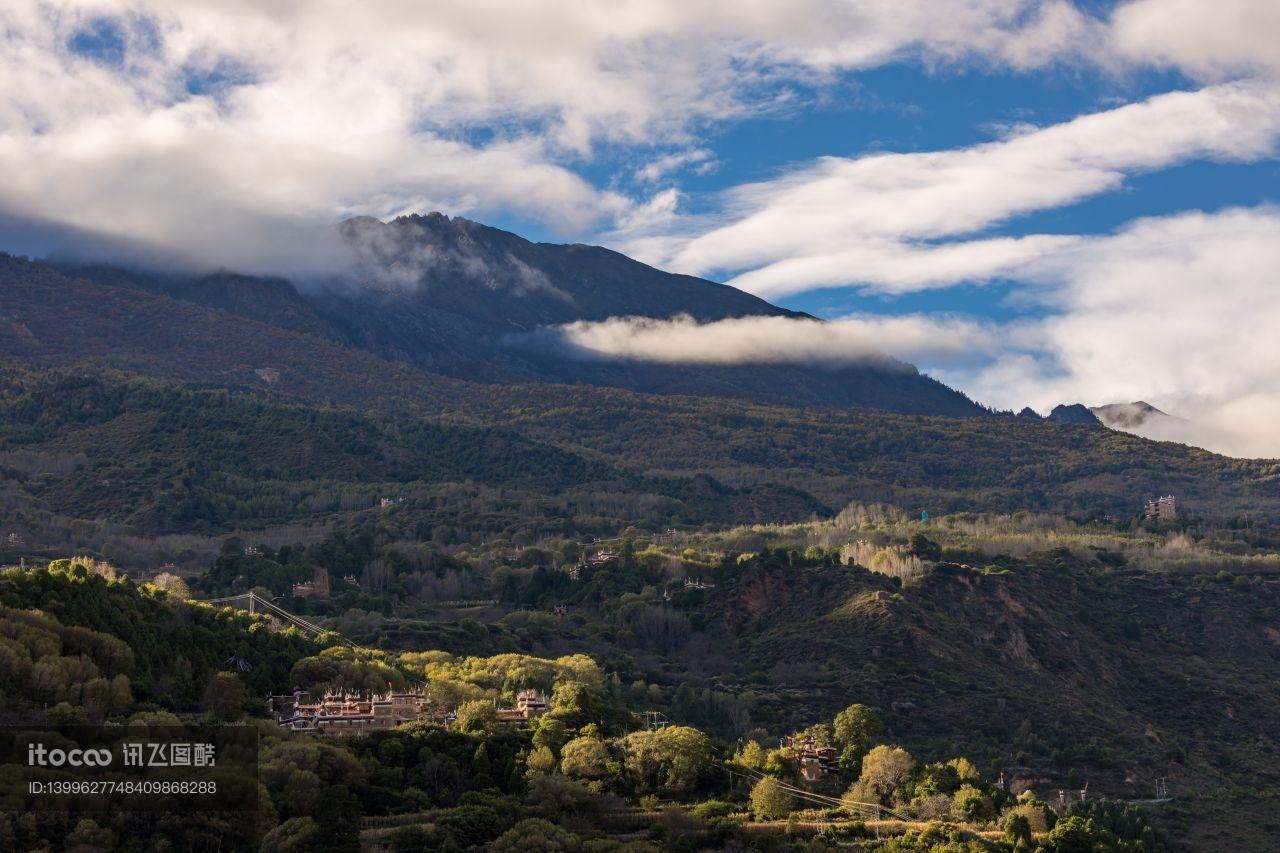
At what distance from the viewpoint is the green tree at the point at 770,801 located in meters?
61.6

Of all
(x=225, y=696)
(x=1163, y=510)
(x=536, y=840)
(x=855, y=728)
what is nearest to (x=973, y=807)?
(x=855, y=728)

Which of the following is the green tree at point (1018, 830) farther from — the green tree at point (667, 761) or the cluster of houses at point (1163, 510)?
the cluster of houses at point (1163, 510)

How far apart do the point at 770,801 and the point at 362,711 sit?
17.2 m

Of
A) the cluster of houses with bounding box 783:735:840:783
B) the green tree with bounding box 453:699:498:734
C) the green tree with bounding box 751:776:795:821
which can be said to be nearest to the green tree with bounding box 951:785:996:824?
the green tree with bounding box 751:776:795:821

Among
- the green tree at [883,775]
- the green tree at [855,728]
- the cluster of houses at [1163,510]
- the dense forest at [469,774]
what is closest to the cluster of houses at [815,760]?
the dense forest at [469,774]

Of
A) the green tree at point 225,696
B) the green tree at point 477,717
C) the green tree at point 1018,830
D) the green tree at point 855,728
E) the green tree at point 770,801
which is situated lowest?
the green tree at point 1018,830

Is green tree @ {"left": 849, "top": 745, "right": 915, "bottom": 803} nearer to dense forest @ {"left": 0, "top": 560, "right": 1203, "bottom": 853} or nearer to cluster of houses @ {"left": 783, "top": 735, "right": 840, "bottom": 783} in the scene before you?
dense forest @ {"left": 0, "top": 560, "right": 1203, "bottom": 853}

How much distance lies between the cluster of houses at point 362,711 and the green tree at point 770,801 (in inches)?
485

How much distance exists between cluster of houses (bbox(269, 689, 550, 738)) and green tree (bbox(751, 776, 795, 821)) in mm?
12325

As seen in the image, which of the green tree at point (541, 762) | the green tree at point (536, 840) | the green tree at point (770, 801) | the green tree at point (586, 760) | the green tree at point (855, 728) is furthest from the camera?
the green tree at point (855, 728)

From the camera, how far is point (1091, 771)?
301ft

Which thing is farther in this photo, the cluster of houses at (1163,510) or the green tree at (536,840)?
the cluster of houses at (1163,510)

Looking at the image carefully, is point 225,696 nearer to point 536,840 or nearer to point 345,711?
point 345,711

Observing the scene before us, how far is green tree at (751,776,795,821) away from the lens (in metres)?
61.6
